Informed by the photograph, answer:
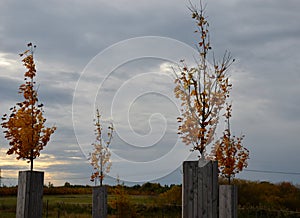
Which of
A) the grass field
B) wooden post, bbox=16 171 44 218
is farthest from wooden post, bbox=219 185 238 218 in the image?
the grass field

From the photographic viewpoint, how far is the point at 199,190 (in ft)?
13.6

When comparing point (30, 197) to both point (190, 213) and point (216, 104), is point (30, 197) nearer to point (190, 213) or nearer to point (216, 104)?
point (190, 213)

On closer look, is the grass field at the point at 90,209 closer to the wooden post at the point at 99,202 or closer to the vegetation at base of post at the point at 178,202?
the vegetation at base of post at the point at 178,202

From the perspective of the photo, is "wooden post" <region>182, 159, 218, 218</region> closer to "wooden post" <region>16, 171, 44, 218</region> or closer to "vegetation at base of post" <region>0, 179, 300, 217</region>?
"wooden post" <region>16, 171, 44, 218</region>

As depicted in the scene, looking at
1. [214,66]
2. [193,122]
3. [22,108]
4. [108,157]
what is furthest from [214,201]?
[108,157]

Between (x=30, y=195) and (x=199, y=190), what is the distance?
6.95 feet

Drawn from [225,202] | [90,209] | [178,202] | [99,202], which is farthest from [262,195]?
[225,202]

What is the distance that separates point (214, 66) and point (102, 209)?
163 inches

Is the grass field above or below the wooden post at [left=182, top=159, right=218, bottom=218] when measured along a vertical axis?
below

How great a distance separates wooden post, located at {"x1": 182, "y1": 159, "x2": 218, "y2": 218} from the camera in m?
Answer: 4.12

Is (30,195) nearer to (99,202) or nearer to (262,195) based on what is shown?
(99,202)

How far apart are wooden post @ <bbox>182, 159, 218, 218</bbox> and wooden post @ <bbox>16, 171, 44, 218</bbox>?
193 centimetres

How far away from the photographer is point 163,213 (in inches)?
674

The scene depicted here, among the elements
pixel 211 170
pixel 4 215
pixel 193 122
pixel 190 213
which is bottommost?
pixel 4 215
